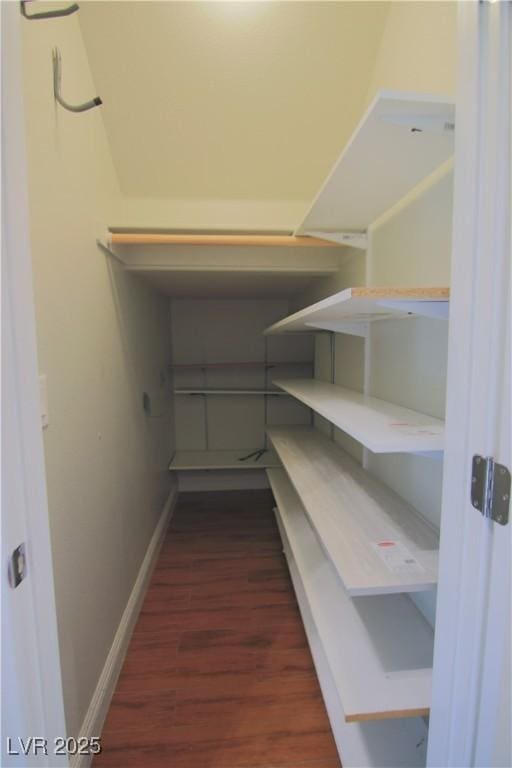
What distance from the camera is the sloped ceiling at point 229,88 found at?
1333 millimetres

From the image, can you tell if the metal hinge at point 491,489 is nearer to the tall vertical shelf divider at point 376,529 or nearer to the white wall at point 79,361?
the tall vertical shelf divider at point 376,529

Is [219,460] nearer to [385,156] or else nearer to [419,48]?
[385,156]

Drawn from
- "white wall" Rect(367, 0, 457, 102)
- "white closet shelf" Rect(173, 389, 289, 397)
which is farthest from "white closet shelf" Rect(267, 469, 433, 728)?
"white closet shelf" Rect(173, 389, 289, 397)

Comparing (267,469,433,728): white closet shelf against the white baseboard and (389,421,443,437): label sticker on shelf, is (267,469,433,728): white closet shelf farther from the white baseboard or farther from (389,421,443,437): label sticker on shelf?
the white baseboard

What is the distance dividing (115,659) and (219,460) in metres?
1.86

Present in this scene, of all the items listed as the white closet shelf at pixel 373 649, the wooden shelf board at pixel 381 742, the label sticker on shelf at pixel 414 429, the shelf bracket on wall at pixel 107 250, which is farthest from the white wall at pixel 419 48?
the wooden shelf board at pixel 381 742

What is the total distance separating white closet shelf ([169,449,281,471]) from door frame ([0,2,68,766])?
8.12 feet

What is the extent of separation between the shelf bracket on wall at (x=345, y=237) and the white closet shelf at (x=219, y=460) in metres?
1.98

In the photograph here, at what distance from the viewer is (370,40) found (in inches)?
54.4

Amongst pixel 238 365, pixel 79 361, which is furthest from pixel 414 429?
pixel 238 365

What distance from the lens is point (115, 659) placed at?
4.99ft

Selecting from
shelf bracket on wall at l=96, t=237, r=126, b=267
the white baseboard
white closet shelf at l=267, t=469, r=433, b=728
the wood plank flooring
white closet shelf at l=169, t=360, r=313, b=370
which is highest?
shelf bracket on wall at l=96, t=237, r=126, b=267

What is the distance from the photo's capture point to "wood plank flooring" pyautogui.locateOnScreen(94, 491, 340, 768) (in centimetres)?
126

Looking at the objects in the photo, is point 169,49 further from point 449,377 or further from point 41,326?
point 449,377
